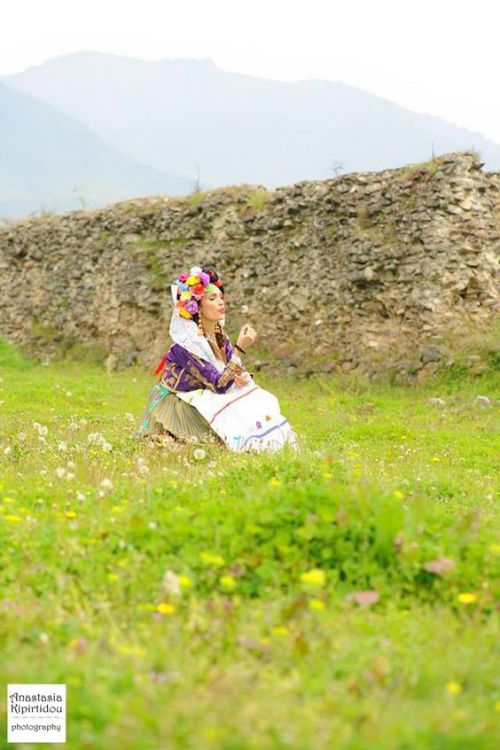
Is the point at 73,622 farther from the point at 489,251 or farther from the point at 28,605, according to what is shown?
the point at 489,251

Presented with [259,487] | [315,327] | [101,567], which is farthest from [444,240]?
[101,567]

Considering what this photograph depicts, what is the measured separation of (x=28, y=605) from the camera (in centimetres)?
339

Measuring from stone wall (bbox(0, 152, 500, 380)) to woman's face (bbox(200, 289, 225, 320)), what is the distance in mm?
1591

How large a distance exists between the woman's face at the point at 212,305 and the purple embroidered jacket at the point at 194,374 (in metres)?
0.43

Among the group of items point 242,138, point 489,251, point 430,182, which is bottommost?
point 489,251

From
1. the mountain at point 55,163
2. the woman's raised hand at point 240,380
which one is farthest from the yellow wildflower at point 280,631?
the mountain at point 55,163

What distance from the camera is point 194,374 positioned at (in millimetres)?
8250

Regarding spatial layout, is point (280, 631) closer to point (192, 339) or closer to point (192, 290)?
point (192, 339)

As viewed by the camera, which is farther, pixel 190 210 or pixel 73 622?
pixel 190 210

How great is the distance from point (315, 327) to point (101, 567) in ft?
37.6

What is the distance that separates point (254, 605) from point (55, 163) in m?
173

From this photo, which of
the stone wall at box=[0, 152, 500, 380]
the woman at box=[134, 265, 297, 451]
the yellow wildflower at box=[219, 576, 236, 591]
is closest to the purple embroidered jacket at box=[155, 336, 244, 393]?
the woman at box=[134, 265, 297, 451]

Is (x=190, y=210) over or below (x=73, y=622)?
over

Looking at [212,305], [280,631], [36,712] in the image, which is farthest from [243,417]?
[36,712]
